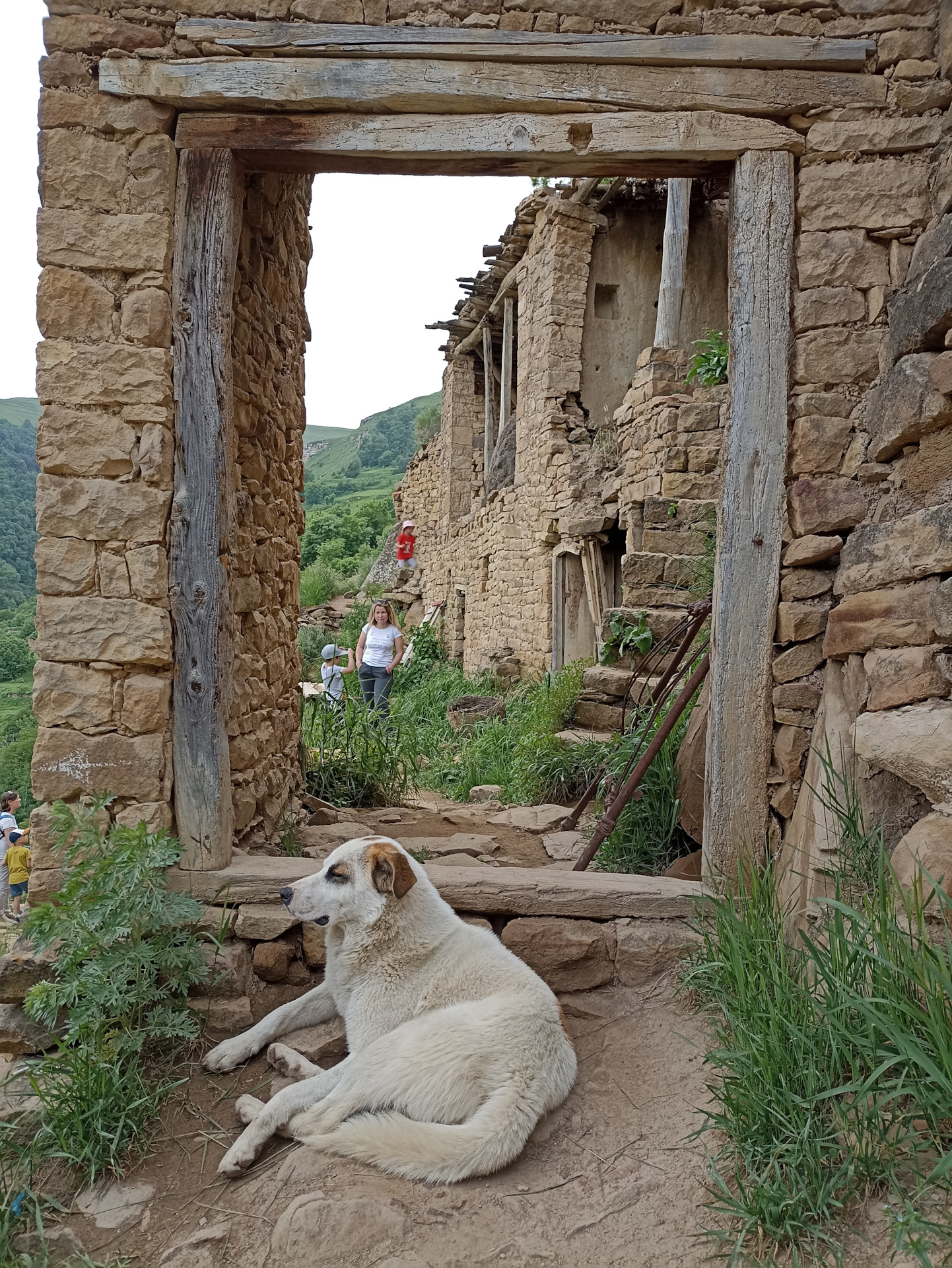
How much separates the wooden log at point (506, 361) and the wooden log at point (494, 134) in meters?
11.1

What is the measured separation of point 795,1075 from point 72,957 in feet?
7.17

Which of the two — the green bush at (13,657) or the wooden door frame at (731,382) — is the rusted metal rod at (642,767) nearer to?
the wooden door frame at (731,382)

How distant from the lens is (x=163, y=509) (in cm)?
298

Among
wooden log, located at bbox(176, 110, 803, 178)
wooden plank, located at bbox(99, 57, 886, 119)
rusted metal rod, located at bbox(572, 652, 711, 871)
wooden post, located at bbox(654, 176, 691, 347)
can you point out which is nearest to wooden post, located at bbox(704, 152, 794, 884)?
wooden log, located at bbox(176, 110, 803, 178)

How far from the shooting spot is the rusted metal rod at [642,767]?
3559 mm

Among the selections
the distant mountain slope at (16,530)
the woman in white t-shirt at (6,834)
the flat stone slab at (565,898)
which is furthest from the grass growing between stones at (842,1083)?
the distant mountain slope at (16,530)

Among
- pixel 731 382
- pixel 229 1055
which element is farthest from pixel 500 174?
pixel 229 1055

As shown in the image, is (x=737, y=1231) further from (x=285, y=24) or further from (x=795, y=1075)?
(x=285, y=24)

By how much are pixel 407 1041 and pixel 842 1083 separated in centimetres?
117

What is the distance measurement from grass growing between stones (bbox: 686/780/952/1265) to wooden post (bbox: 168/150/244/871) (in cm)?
195

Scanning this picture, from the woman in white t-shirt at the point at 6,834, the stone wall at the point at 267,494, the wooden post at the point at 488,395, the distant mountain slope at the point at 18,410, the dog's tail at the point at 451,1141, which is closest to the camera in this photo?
the dog's tail at the point at 451,1141

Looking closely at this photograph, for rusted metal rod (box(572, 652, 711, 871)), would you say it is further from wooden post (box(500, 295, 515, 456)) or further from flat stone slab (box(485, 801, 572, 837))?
wooden post (box(500, 295, 515, 456))

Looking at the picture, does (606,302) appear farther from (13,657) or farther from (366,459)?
(366,459)

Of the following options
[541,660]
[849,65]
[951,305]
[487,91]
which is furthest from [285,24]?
[541,660]
